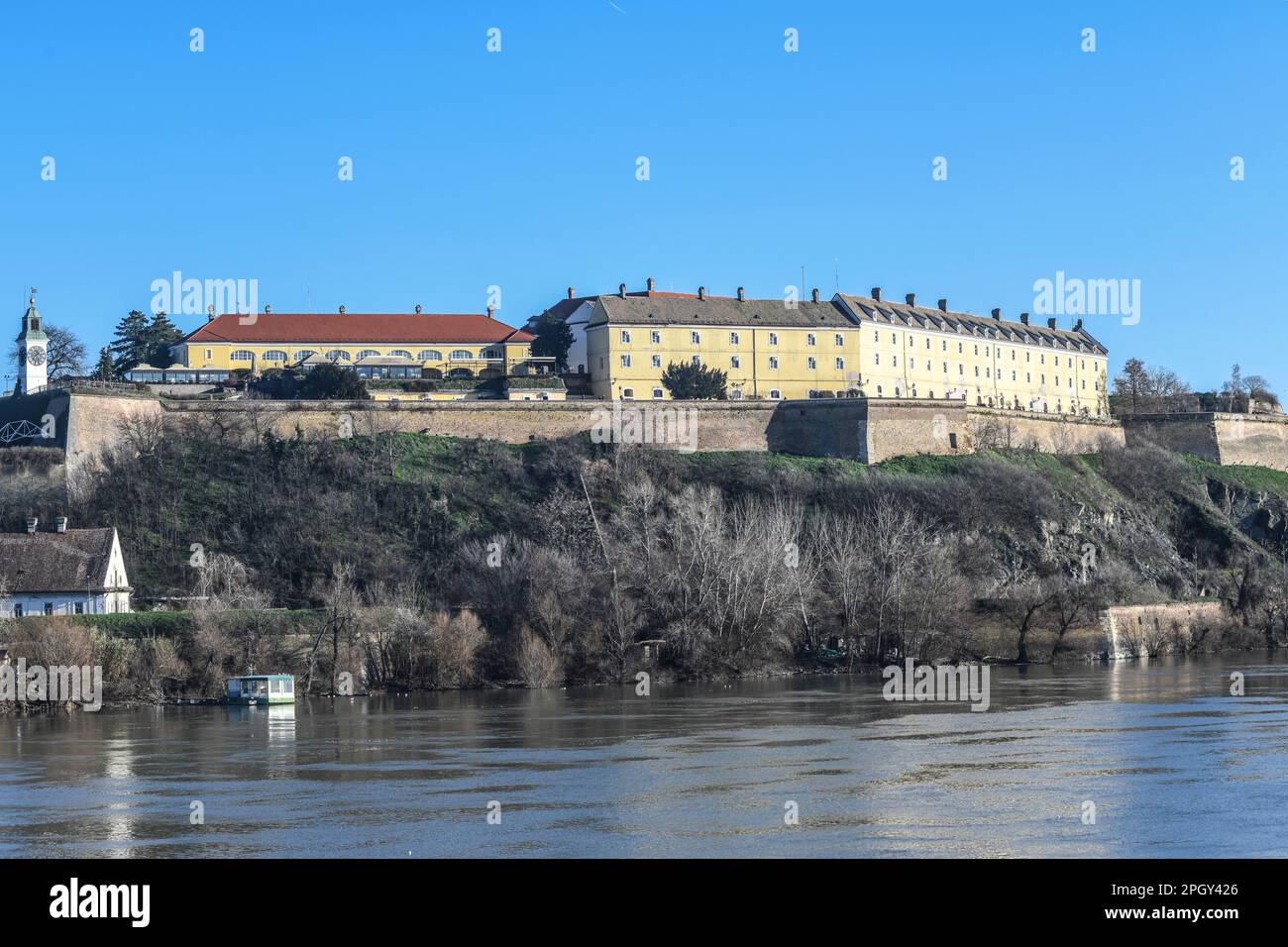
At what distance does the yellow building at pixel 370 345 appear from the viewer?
79.7m

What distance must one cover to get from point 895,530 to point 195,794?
112 ft

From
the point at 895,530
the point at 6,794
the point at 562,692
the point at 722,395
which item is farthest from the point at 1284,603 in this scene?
the point at 6,794

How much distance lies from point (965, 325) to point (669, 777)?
2488 inches

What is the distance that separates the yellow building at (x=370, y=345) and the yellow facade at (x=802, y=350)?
4727 millimetres

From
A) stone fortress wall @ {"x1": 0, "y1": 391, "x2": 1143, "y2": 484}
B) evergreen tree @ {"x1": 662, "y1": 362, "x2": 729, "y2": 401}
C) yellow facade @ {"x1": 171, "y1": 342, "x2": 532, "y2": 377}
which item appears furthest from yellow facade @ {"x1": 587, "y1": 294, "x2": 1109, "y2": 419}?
yellow facade @ {"x1": 171, "y1": 342, "x2": 532, "y2": 377}

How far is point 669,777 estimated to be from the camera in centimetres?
3250

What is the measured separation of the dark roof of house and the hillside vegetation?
3234 mm

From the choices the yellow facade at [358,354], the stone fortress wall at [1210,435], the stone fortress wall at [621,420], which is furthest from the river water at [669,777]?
the stone fortress wall at [1210,435]

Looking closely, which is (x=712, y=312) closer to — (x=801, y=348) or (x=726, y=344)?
(x=726, y=344)

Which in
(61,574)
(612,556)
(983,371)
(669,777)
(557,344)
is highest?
(557,344)

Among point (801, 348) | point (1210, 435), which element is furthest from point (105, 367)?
point (1210, 435)

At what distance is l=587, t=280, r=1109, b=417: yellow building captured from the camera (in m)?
78.4

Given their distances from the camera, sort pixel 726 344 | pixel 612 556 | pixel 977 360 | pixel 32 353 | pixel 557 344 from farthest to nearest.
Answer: pixel 977 360 → pixel 557 344 → pixel 726 344 → pixel 32 353 → pixel 612 556
